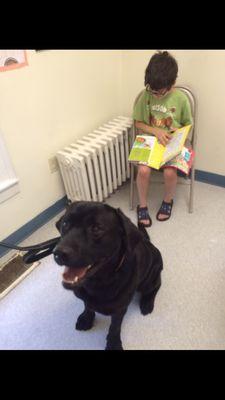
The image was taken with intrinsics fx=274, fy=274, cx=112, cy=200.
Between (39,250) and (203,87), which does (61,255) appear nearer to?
(39,250)

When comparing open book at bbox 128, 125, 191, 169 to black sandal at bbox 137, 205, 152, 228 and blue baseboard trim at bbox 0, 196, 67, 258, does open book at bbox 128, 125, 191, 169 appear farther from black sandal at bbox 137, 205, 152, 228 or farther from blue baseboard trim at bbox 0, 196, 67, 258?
blue baseboard trim at bbox 0, 196, 67, 258

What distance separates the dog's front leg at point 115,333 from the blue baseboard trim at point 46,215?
0.84m

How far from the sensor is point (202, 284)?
136cm

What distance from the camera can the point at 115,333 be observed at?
1.07 meters

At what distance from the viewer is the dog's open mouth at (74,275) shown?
0.81 meters

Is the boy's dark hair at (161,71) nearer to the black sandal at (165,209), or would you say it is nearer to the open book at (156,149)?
the open book at (156,149)

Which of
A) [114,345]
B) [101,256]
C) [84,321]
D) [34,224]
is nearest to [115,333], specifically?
[114,345]

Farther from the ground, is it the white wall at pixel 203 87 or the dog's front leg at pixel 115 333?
the white wall at pixel 203 87

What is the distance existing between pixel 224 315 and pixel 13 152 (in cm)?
131

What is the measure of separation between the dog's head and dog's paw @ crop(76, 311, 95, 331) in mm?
436

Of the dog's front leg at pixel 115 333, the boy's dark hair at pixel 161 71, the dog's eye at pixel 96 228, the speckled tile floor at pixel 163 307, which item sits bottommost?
the speckled tile floor at pixel 163 307

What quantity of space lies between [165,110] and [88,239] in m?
1.10

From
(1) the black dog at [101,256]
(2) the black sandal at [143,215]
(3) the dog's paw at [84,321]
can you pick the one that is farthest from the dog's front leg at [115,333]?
(2) the black sandal at [143,215]

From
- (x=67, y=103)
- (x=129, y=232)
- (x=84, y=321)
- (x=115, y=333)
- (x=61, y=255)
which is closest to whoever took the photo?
(x=61, y=255)
